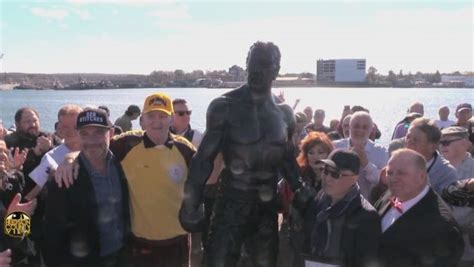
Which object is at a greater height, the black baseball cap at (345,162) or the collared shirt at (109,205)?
the black baseball cap at (345,162)

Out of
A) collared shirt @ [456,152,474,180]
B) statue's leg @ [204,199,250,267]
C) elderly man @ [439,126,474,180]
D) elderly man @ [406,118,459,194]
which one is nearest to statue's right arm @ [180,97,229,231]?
statue's leg @ [204,199,250,267]

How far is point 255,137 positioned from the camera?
422cm

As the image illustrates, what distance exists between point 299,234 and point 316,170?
73 centimetres

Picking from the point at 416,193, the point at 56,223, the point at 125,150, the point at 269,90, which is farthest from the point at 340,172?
the point at 56,223

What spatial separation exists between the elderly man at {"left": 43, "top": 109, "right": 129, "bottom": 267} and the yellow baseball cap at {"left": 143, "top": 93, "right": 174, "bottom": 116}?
45cm

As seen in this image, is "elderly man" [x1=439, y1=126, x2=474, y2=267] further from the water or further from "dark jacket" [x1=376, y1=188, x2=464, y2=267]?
the water

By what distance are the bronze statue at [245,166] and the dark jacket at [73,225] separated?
72 centimetres

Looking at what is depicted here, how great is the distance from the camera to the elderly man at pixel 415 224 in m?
3.82

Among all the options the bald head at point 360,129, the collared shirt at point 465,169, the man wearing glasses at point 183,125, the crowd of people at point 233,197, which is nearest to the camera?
the crowd of people at point 233,197

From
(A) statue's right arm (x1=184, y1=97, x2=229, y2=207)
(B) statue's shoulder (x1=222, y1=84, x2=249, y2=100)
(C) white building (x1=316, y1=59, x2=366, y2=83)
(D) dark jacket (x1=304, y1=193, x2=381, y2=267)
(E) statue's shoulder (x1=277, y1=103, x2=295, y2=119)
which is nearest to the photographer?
(D) dark jacket (x1=304, y1=193, x2=381, y2=267)

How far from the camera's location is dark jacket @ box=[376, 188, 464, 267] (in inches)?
150

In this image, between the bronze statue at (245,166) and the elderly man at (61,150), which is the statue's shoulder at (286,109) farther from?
the elderly man at (61,150)

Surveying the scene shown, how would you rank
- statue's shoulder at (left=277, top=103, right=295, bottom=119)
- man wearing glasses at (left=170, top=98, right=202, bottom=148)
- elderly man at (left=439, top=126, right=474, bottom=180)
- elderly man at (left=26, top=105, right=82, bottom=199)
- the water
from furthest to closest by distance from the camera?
the water, man wearing glasses at (left=170, top=98, right=202, bottom=148), elderly man at (left=439, top=126, right=474, bottom=180), elderly man at (left=26, top=105, right=82, bottom=199), statue's shoulder at (left=277, top=103, right=295, bottom=119)

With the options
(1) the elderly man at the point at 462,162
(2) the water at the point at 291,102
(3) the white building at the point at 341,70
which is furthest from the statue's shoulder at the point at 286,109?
(3) the white building at the point at 341,70
